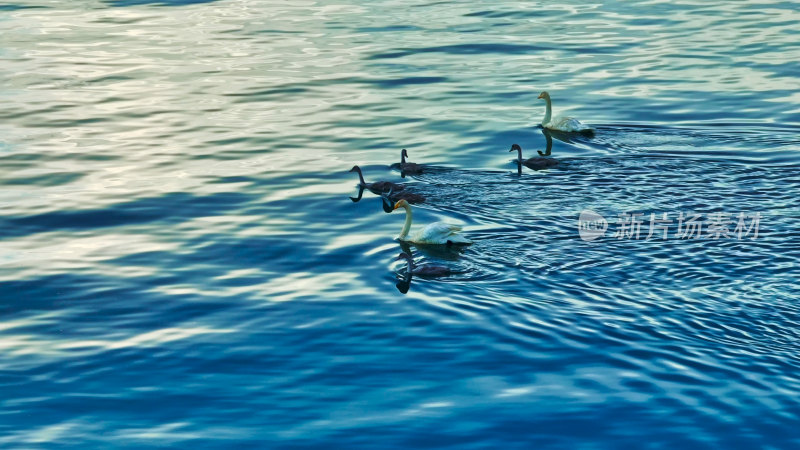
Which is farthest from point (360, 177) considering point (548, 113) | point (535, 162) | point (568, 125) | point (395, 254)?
point (548, 113)

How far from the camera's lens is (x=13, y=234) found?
1831cm

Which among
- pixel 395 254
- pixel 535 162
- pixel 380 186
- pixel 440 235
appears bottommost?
pixel 395 254

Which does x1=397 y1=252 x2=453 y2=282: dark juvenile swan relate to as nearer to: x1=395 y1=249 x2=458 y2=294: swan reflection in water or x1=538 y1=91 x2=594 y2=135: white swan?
x1=395 y1=249 x2=458 y2=294: swan reflection in water

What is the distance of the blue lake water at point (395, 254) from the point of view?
38.9 ft

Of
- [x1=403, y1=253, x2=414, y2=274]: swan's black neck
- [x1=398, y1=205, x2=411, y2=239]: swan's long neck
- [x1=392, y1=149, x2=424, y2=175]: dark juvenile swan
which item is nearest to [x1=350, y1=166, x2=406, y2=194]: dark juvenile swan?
[x1=392, y1=149, x2=424, y2=175]: dark juvenile swan

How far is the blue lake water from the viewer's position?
1185cm

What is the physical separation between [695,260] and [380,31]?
72.6ft

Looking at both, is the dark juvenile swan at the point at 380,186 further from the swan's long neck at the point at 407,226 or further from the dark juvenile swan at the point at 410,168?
the swan's long neck at the point at 407,226

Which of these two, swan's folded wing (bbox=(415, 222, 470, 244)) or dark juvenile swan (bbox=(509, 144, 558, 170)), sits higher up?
swan's folded wing (bbox=(415, 222, 470, 244))

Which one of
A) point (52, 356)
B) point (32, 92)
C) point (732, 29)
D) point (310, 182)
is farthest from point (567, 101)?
point (52, 356)

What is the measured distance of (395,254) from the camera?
16625 millimetres

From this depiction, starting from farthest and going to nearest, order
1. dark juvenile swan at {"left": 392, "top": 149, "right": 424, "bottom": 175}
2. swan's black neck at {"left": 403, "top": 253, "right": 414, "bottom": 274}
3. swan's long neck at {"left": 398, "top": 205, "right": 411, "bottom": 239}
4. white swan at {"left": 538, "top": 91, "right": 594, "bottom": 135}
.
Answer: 1. white swan at {"left": 538, "top": 91, "right": 594, "bottom": 135}
2. dark juvenile swan at {"left": 392, "top": 149, "right": 424, "bottom": 175}
3. swan's long neck at {"left": 398, "top": 205, "right": 411, "bottom": 239}
4. swan's black neck at {"left": 403, "top": 253, "right": 414, "bottom": 274}

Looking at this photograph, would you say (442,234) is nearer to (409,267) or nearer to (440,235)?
(440,235)

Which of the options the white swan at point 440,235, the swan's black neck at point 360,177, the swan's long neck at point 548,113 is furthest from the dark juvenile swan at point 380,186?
the swan's long neck at point 548,113
